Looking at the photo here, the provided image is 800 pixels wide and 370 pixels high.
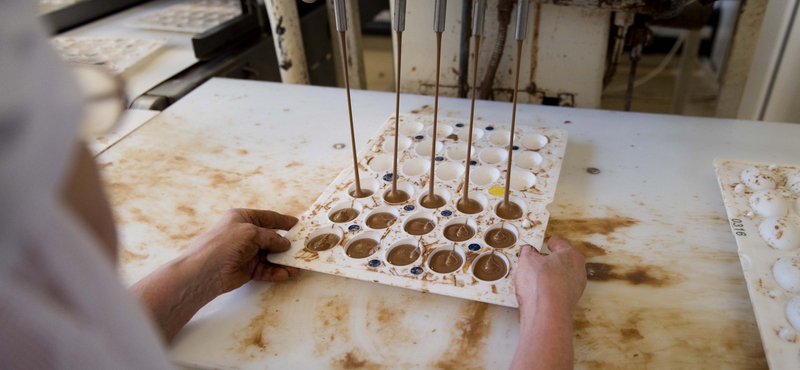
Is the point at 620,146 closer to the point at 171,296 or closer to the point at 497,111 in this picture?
the point at 497,111

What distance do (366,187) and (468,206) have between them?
26cm

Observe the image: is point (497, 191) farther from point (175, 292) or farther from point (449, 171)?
point (175, 292)

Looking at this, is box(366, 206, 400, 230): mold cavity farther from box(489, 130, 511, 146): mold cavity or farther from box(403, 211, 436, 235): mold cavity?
box(489, 130, 511, 146): mold cavity

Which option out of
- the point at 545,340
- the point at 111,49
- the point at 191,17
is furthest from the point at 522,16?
the point at 191,17

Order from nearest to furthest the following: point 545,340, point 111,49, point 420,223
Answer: point 545,340
point 420,223
point 111,49

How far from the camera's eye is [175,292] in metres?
0.90

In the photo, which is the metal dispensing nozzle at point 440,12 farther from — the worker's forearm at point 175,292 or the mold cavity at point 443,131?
the worker's forearm at point 175,292

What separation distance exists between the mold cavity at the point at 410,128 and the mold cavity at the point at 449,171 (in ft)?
0.64

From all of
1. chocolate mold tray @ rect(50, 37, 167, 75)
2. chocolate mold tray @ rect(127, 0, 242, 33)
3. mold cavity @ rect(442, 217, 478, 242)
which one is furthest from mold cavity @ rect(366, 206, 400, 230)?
chocolate mold tray @ rect(127, 0, 242, 33)

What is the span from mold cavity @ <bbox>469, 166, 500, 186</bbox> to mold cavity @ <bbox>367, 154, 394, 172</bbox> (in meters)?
0.21

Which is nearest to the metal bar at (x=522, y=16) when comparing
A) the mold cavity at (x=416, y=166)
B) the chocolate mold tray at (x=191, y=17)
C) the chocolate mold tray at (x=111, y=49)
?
the mold cavity at (x=416, y=166)

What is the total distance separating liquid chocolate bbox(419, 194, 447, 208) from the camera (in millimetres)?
1167

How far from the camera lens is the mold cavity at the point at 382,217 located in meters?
1.12

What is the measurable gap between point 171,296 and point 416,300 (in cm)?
43
